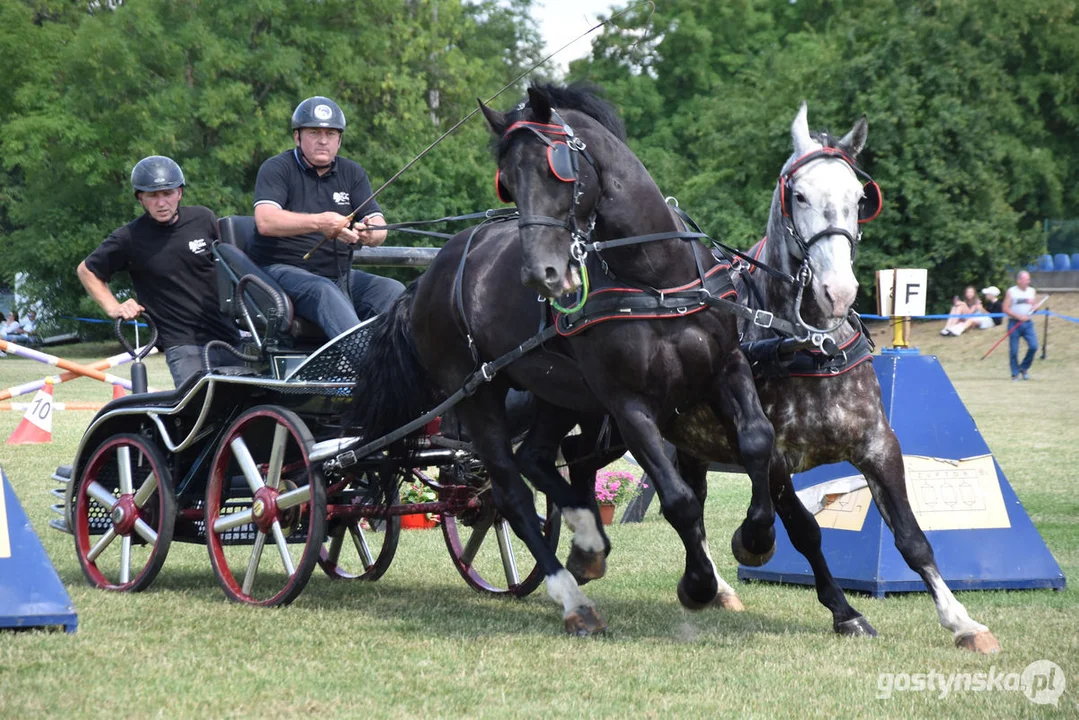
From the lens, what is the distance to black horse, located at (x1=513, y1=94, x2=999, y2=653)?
5035mm

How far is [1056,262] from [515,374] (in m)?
31.0

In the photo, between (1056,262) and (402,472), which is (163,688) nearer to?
(402,472)

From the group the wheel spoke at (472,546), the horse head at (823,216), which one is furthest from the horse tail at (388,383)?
the horse head at (823,216)

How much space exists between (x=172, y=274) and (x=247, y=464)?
53.6 inches

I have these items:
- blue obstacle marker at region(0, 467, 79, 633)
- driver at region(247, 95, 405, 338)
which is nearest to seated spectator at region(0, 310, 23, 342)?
driver at region(247, 95, 405, 338)

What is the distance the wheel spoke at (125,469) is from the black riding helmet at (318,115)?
1911mm

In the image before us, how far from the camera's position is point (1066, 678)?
4.41 meters

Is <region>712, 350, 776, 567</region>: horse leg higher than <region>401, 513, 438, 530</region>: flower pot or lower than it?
higher

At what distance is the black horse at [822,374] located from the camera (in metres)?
5.04

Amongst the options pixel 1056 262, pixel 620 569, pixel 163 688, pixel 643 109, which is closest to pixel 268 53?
pixel 643 109

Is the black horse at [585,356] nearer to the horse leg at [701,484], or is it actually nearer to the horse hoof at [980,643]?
the horse leg at [701,484]

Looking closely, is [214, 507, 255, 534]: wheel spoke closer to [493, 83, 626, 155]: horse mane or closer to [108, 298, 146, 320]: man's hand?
[108, 298, 146, 320]: man's hand

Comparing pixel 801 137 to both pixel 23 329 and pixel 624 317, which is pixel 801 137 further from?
pixel 23 329

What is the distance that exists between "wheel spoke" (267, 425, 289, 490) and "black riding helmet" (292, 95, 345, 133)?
1549 millimetres
